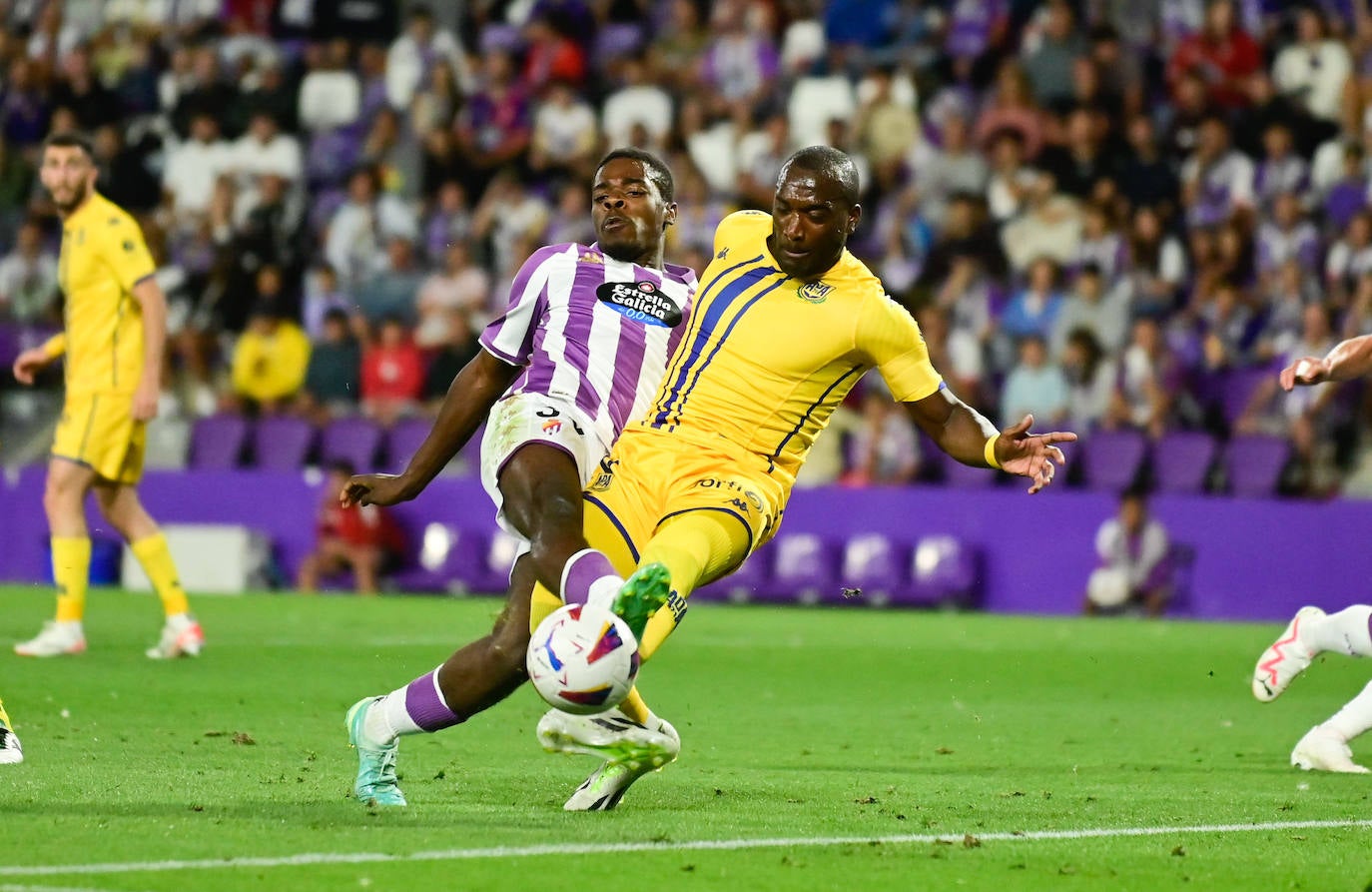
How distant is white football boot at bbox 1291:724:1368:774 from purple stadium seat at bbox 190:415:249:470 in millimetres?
12858

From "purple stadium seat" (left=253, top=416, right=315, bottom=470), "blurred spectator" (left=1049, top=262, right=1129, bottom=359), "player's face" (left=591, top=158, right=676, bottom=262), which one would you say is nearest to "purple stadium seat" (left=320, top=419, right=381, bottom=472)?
"purple stadium seat" (left=253, top=416, right=315, bottom=470)

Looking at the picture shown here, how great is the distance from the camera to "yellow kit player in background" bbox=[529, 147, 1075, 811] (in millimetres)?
6281

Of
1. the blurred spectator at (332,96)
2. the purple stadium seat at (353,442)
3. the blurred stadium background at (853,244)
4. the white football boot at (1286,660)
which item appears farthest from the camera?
the blurred spectator at (332,96)

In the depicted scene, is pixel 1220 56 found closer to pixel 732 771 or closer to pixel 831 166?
pixel 732 771

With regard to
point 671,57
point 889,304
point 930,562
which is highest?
point 671,57

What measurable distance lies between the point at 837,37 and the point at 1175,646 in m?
8.81

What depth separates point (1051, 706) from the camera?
10492 mm

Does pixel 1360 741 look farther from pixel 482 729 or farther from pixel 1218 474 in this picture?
pixel 1218 474

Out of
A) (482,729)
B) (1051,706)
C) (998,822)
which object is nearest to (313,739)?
(482,729)

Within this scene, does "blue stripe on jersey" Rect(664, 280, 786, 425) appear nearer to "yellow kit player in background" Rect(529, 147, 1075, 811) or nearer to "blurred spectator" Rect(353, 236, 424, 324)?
"yellow kit player in background" Rect(529, 147, 1075, 811)

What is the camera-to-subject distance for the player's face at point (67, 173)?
11609mm

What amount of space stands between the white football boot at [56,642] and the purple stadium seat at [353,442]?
6938 mm

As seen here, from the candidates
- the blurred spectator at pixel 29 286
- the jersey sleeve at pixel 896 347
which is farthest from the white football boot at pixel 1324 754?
the blurred spectator at pixel 29 286

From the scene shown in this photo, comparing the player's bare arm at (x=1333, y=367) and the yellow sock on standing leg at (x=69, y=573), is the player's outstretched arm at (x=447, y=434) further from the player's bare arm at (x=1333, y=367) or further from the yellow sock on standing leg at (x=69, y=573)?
the yellow sock on standing leg at (x=69, y=573)
